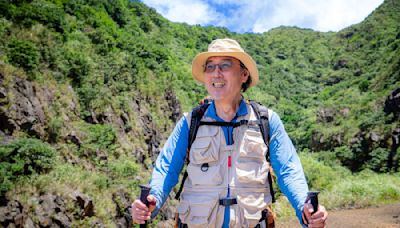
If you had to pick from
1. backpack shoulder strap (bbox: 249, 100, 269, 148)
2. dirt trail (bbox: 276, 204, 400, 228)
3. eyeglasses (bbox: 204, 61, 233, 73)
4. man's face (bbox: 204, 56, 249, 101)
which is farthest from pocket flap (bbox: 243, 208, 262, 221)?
dirt trail (bbox: 276, 204, 400, 228)

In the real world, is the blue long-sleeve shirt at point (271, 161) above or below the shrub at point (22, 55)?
below

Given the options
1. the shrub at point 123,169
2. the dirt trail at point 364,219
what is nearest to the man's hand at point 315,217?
the dirt trail at point 364,219

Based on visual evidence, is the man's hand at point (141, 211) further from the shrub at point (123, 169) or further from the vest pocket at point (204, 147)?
the shrub at point (123, 169)

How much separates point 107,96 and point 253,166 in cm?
1561

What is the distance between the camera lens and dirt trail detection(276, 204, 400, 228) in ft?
31.1

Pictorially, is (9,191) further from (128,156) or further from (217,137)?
(128,156)

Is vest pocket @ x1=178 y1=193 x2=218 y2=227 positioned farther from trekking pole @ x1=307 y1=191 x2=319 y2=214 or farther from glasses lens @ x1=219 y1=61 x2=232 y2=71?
glasses lens @ x1=219 y1=61 x2=232 y2=71

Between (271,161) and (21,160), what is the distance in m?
7.71

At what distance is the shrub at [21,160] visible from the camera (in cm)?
761

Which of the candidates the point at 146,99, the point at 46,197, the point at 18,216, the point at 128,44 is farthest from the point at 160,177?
the point at 128,44

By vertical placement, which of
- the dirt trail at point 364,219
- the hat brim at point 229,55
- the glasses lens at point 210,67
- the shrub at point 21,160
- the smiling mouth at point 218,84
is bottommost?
the dirt trail at point 364,219

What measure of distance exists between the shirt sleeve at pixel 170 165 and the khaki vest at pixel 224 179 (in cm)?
9

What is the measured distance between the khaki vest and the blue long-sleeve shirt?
84 mm

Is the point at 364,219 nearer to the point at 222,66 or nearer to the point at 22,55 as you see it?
the point at 222,66
